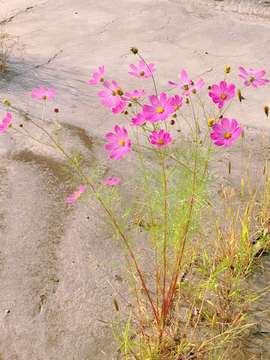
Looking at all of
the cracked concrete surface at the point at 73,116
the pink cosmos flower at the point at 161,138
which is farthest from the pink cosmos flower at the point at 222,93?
the cracked concrete surface at the point at 73,116

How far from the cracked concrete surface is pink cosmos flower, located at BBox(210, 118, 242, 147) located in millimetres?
998

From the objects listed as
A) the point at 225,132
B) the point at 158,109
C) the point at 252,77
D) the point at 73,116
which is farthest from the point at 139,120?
the point at 73,116

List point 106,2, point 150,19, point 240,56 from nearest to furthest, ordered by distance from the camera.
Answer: point 240,56 < point 150,19 < point 106,2

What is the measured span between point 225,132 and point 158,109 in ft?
0.62

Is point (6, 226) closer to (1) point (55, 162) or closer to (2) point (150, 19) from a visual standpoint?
(1) point (55, 162)

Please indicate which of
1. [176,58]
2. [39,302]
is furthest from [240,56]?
[39,302]

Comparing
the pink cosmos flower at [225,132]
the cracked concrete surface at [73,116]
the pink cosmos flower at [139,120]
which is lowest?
the cracked concrete surface at [73,116]

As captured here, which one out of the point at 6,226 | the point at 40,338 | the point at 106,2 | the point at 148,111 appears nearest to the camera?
the point at 148,111

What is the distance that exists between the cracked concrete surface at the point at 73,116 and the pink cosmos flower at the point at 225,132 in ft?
3.28

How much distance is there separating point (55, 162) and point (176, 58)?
198 centimetres

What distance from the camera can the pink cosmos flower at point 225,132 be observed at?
2.58ft

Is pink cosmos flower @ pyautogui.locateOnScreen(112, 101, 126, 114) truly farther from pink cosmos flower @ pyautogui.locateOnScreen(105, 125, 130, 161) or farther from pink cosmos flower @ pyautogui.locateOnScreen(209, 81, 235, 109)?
pink cosmos flower @ pyautogui.locateOnScreen(209, 81, 235, 109)

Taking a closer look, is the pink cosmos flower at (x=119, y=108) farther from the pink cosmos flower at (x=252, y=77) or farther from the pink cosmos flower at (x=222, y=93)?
the pink cosmos flower at (x=252, y=77)

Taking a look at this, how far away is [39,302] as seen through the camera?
1.47m
